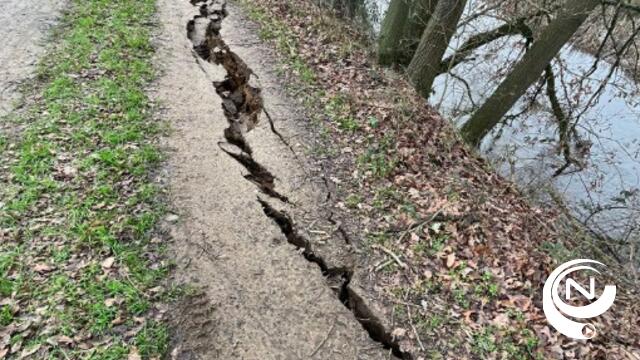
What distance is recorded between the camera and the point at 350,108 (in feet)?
18.5

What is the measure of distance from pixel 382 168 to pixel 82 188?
9.38 ft

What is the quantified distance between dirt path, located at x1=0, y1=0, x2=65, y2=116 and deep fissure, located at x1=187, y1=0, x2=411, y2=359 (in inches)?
80.6

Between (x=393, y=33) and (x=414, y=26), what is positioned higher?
(x=414, y=26)

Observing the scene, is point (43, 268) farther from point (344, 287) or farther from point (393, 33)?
point (393, 33)

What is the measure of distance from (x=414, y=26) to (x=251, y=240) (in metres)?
4.73

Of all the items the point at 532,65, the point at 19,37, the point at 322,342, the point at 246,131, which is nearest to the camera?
the point at 322,342

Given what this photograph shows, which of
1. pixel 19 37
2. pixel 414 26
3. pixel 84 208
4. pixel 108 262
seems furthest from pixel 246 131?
pixel 19 37

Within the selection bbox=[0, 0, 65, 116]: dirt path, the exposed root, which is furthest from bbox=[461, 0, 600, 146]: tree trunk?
bbox=[0, 0, 65, 116]: dirt path

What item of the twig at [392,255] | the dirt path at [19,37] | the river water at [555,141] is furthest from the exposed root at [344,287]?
the river water at [555,141]

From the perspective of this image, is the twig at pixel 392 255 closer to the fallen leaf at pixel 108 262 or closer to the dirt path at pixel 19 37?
the fallen leaf at pixel 108 262

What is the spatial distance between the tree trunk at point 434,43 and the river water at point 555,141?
45cm

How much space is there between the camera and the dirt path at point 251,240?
3107 mm

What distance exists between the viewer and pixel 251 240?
3.74 m
